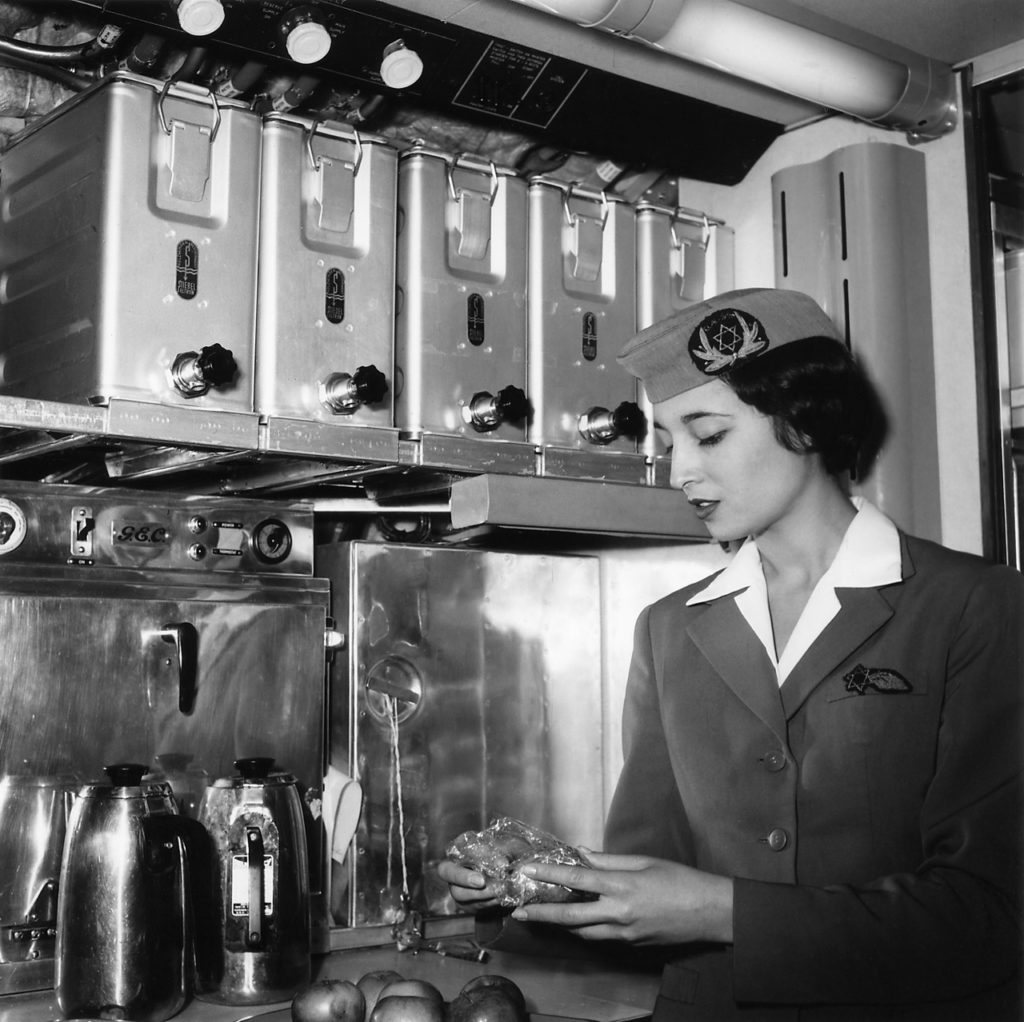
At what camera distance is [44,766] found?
179cm

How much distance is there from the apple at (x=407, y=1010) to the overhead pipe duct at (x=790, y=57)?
125 cm

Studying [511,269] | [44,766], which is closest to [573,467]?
[511,269]

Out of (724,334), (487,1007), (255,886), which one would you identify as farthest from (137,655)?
(724,334)

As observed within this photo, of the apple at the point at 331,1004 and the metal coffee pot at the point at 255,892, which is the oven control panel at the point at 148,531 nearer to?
the metal coffee pot at the point at 255,892

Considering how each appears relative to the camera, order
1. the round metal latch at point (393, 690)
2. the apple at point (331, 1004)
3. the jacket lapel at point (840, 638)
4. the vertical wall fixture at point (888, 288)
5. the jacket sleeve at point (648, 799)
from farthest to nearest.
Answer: the round metal latch at point (393, 690) < the vertical wall fixture at point (888, 288) < the jacket sleeve at point (648, 799) < the apple at point (331, 1004) < the jacket lapel at point (840, 638)

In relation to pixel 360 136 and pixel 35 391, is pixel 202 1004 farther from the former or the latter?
pixel 360 136

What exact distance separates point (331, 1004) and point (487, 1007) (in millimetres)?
192

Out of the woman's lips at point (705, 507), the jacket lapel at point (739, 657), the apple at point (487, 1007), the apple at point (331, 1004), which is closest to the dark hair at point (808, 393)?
the woman's lips at point (705, 507)

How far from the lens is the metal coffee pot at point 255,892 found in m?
1.74

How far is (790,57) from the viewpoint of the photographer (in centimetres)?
182

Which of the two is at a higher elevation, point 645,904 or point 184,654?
point 184,654

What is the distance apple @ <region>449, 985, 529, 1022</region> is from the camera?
151cm

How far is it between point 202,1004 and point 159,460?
77cm

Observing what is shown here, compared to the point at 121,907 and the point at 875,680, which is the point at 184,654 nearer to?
the point at 121,907
